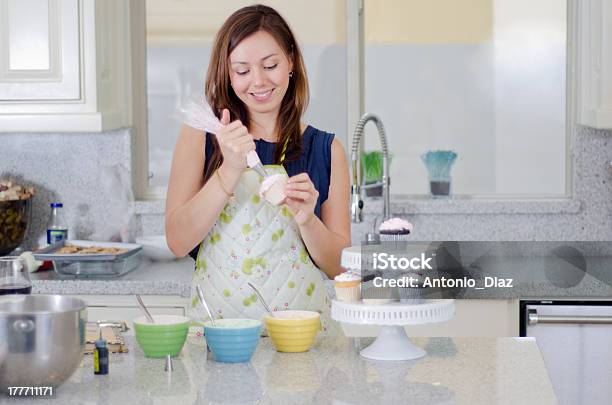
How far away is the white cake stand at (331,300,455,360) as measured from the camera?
186 centimetres

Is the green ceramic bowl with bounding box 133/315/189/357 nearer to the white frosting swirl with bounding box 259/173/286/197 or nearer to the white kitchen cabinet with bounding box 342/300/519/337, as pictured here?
the white frosting swirl with bounding box 259/173/286/197

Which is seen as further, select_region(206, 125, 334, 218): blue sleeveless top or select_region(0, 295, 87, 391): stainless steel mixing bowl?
select_region(206, 125, 334, 218): blue sleeveless top

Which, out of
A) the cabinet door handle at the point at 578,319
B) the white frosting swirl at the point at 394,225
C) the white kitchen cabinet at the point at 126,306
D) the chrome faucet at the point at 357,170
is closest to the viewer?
the white frosting swirl at the point at 394,225

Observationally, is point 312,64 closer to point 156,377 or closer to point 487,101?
point 487,101

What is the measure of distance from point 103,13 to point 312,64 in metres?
0.80

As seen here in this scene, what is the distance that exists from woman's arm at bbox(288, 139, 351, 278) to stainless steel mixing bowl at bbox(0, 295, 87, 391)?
0.72 meters

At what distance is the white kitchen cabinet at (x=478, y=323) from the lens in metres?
3.22

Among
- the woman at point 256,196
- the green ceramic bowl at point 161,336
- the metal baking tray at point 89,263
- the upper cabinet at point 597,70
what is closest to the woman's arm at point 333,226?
the woman at point 256,196

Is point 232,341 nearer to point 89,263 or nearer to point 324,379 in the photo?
point 324,379

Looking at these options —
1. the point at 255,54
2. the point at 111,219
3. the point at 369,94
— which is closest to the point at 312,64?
the point at 369,94

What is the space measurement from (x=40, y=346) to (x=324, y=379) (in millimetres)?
487

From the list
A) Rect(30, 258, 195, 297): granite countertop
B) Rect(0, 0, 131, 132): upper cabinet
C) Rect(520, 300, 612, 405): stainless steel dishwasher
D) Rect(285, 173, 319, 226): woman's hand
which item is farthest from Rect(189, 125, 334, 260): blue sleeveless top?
Rect(0, 0, 131, 132): upper cabinet

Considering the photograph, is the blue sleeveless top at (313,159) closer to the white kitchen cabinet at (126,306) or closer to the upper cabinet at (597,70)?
the white kitchen cabinet at (126,306)

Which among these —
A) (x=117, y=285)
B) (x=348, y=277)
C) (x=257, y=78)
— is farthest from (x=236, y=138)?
(x=117, y=285)
